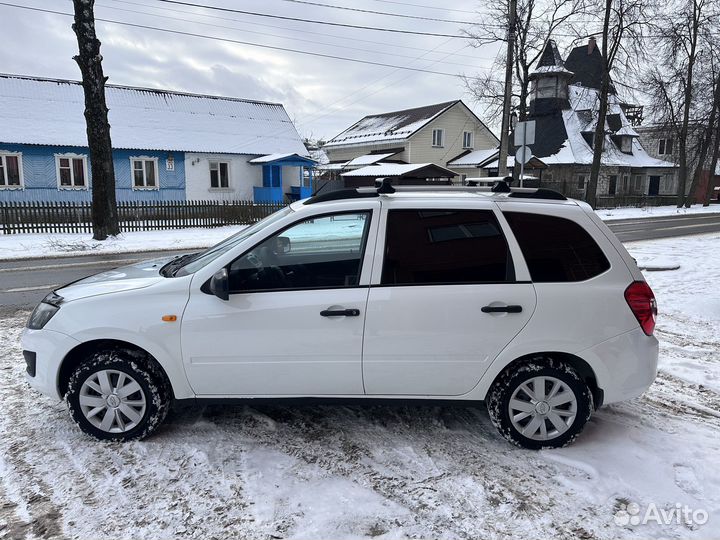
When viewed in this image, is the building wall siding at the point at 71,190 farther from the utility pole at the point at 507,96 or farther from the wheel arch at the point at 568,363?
the wheel arch at the point at 568,363

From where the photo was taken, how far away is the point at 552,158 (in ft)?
132

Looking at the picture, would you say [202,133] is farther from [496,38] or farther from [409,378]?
[409,378]

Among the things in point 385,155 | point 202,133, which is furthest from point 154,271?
point 385,155

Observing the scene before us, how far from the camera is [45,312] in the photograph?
3.70 metres

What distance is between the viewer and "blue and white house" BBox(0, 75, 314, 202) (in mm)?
24000

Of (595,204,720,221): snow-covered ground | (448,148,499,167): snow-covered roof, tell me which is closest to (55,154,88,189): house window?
(448,148,499,167): snow-covered roof

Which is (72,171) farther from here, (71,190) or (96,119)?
(96,119)

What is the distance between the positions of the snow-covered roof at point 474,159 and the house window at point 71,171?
26.3 m

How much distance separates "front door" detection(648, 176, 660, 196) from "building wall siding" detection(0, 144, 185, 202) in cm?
4250

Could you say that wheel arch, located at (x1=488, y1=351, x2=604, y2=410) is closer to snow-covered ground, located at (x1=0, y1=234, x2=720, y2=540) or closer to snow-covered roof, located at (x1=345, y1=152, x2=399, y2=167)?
snow-covered ground, located at (x1=0, y1=234, x2=720, y2=540)

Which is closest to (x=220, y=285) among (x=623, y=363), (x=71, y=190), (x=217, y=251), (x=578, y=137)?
(x=217, y=251)

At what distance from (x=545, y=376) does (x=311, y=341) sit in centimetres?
162

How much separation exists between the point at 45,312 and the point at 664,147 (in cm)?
5710

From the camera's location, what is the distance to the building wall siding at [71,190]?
2377cm
